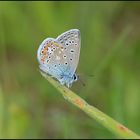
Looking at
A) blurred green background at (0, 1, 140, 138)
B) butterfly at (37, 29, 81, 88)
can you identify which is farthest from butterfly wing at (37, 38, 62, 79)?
blurred green background at (0, 1, 140, 138)

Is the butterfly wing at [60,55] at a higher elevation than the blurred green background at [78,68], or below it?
higher

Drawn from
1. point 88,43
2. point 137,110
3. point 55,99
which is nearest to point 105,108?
point 137,110

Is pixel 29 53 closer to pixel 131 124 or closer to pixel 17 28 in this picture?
pixel 17 28

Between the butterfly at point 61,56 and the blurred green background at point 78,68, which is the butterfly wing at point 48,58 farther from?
the blurred green background at point 78,68

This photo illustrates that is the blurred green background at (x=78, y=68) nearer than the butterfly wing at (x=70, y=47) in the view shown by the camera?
No

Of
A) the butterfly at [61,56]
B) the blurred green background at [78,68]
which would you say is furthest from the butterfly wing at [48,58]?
the blurred green background at [78,68]

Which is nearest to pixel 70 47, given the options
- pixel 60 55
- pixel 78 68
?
pixel 60 55

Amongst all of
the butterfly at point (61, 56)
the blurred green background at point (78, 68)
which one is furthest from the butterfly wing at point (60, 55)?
the blurred green background at point (78, 68)
